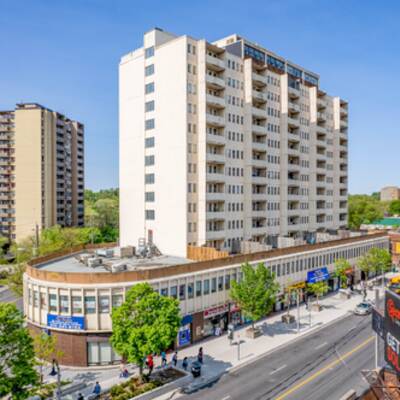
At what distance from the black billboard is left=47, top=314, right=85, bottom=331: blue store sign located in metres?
27.4

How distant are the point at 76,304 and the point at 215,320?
17.4 metres

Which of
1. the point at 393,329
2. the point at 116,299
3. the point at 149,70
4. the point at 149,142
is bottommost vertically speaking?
the point at 116,299

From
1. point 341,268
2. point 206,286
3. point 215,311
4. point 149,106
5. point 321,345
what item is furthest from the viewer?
point 341,268

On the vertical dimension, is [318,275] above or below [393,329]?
below

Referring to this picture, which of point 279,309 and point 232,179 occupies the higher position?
point 232,179

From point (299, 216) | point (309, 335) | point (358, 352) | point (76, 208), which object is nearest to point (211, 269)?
point (309, 335)

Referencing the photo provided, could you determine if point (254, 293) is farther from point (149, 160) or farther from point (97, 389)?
point (149, 160)

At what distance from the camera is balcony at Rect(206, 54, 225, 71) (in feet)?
183

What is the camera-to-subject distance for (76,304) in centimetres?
3731

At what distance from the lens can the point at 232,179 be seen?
198 ft

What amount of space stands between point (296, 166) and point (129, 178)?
1332 inches

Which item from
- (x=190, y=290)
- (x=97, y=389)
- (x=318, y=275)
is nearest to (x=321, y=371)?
(x=190, y=290)

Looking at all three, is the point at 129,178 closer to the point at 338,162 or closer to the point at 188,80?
the point at 188,80

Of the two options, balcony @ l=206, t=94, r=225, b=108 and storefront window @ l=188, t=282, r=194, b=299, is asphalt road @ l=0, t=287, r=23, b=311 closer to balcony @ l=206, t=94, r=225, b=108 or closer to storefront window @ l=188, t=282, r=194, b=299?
storefront window @ l=188, t=282, r=194, b=299
